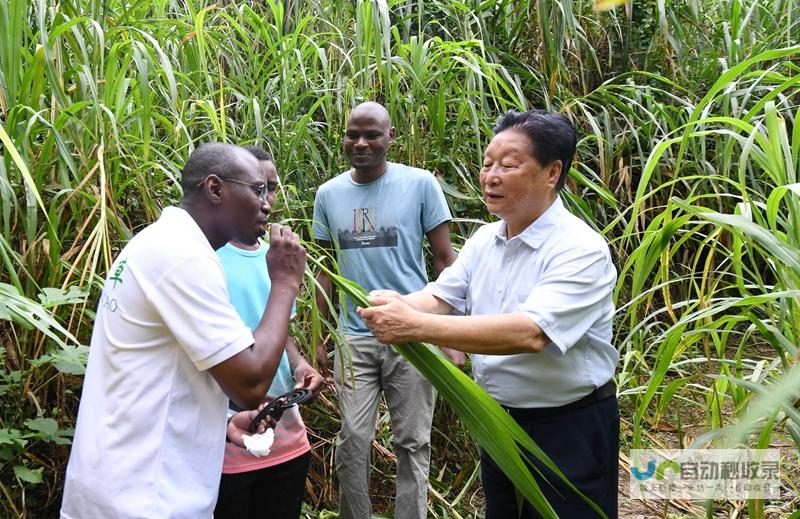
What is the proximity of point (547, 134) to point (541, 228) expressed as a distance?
0.24 m

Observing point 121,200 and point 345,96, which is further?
point 345,96

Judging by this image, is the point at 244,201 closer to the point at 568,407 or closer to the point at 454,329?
the point at 454,329

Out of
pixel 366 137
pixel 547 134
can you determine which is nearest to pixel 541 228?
pixel 547 134

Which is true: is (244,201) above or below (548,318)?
above

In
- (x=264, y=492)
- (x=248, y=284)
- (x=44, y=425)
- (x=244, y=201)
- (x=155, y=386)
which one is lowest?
(x=264, y=492)

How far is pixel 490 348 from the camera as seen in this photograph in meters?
1.94

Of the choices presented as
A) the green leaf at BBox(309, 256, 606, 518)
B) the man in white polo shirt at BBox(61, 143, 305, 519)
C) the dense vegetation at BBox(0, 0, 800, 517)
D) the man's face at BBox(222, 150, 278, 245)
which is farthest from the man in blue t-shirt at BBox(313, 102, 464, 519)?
the man in white polo shirt at BBox(61, 143, 305, 519)

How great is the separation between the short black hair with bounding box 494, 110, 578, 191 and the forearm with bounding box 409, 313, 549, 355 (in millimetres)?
469

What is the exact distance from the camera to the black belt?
2102mm

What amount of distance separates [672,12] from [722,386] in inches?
124

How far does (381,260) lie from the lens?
3234 millimetres

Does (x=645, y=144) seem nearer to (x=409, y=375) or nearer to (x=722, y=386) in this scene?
(x=409, y=375)

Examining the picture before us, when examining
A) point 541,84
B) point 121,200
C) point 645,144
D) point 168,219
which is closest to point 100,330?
point 168,219

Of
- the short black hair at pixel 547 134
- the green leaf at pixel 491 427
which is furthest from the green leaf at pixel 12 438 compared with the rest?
the short black hair at pixel 547 134
